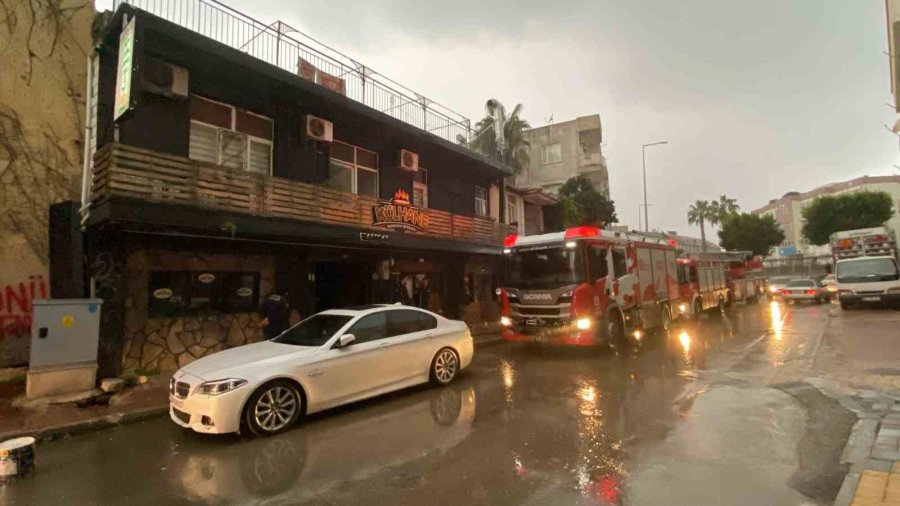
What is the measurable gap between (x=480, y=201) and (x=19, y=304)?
14852 mm

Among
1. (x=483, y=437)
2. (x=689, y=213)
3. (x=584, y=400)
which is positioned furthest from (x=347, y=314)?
(x=689, y=213)

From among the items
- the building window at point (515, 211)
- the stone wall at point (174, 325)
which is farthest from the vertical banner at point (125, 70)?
the building window at point (515, 211)

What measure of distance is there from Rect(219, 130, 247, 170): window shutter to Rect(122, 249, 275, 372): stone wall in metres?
2.23

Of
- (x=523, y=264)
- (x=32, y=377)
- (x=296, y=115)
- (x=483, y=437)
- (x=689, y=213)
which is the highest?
(x=689, y=213)

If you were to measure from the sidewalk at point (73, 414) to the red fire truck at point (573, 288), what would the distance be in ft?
23.8

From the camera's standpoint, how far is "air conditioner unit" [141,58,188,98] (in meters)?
8.84

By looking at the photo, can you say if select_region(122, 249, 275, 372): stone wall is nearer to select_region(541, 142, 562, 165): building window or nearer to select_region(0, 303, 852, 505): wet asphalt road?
select_region(0, 303, 852, 505): wet asphalt road

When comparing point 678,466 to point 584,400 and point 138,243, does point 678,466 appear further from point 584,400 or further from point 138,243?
point 138,243

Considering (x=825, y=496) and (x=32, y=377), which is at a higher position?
(x=32, y=377)

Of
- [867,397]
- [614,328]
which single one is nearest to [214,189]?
[614,328]

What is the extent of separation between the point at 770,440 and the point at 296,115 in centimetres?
1180

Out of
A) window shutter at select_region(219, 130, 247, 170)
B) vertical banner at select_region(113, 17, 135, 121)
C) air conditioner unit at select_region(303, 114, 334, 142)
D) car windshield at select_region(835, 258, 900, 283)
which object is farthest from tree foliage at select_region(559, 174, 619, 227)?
vertical banner at select_region(113, 17, 135, 121)

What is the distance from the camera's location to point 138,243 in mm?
8914

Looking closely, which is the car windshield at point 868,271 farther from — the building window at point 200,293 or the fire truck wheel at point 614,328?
the building window at point 200,293
